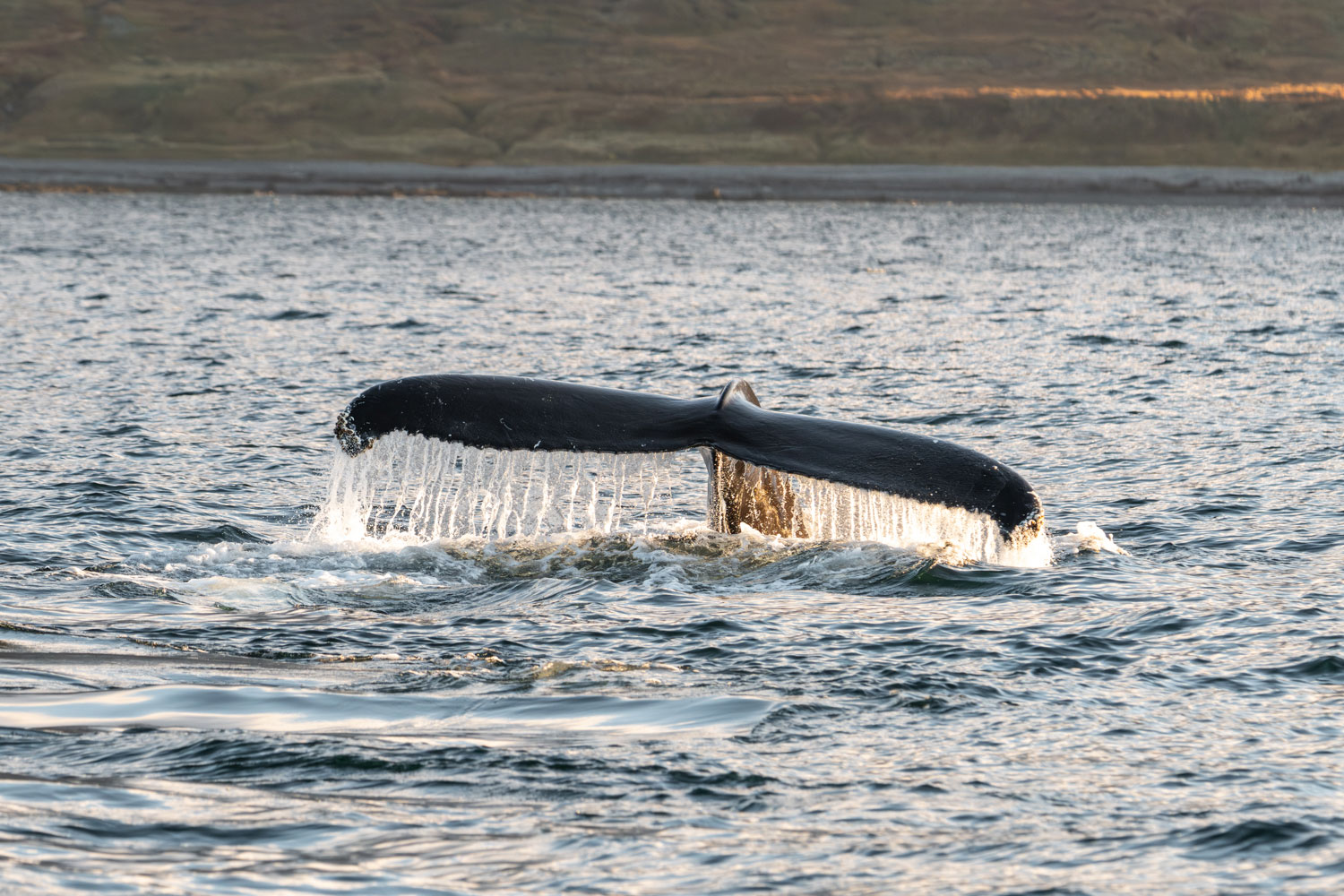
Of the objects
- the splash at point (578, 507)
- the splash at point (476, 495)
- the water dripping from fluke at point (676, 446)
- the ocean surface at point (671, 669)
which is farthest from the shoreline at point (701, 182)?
the water dripping from fluke at point (676, 446)

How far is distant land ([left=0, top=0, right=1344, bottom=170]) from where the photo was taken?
14050 cm

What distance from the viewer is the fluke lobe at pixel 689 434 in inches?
351

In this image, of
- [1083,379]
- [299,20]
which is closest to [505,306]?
[1083,379]

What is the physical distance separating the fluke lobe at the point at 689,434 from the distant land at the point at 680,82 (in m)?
126

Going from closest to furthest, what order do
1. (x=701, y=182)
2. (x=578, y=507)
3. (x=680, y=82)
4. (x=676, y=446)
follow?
→ (x=676, y=446) < (x=578, y=507) < (x=701, y=182) < (x=680, y=82)

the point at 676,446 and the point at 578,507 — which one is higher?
the point at 676,446

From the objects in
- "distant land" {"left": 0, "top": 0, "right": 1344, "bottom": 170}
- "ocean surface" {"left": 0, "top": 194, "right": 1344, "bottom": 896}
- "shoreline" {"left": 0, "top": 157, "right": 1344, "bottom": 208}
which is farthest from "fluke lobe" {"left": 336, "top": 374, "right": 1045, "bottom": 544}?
"distant land" {"left": 0, "top": 0, "right": 1344, "bottom": 170}

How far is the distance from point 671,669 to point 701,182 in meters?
112

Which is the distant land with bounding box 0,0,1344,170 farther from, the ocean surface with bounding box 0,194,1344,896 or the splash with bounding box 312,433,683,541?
the splash with bounding box 312,433,683,541

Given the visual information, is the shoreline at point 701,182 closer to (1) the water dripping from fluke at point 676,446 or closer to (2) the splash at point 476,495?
(2) the splash at point 476,495

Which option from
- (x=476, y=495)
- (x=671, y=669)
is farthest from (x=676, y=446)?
(x=476, y=495)

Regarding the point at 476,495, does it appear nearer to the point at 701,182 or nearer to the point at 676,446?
the point at 676,446

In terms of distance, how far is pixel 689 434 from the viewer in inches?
369

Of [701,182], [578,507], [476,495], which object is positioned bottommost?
[578,507]
